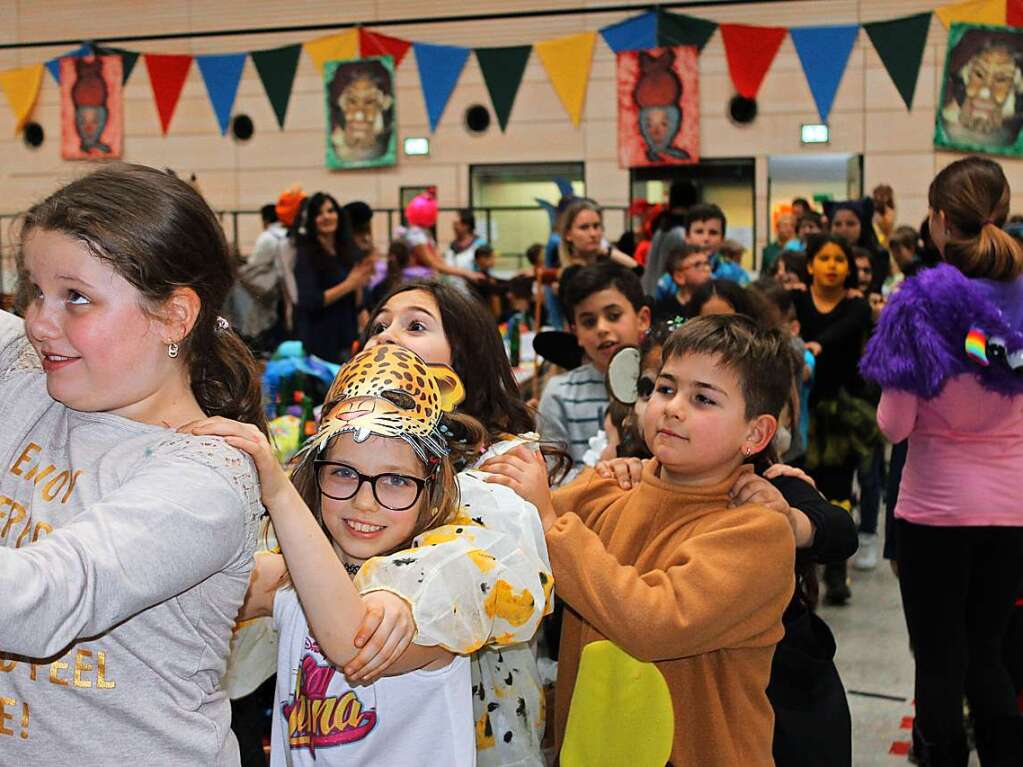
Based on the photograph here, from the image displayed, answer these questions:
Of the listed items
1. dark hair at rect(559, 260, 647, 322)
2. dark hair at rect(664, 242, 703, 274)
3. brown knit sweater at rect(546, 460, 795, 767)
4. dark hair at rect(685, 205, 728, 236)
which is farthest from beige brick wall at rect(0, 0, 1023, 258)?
brown knit sweater at rect(546, 460, 795, 767)

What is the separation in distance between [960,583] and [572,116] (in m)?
10.6

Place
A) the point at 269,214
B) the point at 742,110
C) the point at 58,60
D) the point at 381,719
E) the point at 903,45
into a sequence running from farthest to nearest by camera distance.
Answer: the point at 58,60
the point at 742,110
the point at 903,45
the point at 269,214
the point at 381,719

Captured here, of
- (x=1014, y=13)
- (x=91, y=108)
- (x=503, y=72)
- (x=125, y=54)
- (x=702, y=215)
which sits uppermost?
(x=125, y=54)

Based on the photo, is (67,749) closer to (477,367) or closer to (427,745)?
(427,745)

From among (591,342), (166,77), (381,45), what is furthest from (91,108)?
(591,342)

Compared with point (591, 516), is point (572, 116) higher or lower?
higher

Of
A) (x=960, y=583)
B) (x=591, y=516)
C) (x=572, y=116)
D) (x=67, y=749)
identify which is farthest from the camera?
(x=572, y=116)

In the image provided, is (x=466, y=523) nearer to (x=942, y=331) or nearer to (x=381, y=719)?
(x=381, y=719)

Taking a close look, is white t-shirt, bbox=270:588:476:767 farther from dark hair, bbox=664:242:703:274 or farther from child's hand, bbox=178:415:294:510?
dark hair, bbox=664:242:703:274

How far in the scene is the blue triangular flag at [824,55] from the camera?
1214 centimetres

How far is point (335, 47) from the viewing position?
13438 mm

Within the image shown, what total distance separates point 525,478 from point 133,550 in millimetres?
867

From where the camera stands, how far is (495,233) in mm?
13898

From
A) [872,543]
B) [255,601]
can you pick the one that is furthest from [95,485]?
[872,543]
